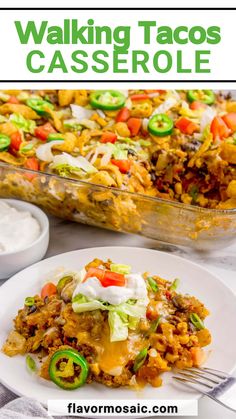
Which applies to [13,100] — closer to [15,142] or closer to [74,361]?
[15,142]

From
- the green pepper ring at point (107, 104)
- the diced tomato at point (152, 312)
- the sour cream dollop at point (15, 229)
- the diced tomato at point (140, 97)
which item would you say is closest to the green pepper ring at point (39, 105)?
the green pepper ring at point (107, 104)

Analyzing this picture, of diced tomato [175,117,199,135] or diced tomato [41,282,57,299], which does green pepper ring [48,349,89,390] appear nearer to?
diced tomato [41,282,57,299]

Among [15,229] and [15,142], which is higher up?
[15,142]

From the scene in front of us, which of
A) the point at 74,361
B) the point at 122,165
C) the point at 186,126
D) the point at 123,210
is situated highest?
the point at 186,126

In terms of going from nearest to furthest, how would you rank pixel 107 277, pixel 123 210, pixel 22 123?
pixel 107 277
pixel 123 210
pixel 22 123

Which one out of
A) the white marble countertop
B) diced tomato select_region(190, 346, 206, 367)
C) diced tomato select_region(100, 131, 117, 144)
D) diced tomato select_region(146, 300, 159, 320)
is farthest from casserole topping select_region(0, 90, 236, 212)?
diced tomato select_region(190, 346, 206, 367)

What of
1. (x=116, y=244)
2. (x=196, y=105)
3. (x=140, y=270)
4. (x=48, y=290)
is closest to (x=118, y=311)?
(x=48, y=290)
